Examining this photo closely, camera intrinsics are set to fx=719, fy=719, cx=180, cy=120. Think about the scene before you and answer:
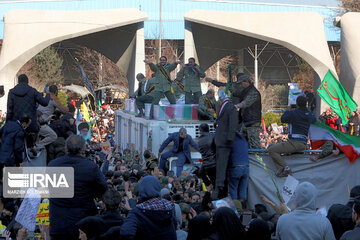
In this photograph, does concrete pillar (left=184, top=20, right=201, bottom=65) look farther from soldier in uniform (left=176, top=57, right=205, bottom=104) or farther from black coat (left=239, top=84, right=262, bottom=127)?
black coat (left=239, top=84, right=262, bottom=127)

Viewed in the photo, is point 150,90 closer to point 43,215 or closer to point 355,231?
point 43,215

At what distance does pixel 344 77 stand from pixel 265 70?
30.9 metres

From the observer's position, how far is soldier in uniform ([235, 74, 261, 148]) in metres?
11.5

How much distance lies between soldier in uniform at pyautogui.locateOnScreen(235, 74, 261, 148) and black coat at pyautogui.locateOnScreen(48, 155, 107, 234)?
441 cm

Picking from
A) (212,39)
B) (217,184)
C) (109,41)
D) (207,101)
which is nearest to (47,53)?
(109,41)

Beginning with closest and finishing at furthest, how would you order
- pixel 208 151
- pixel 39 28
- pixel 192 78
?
pixel 208 151 → pixel 192 78 → pixel 39 28

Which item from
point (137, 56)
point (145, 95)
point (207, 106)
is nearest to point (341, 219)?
point (207, 106)

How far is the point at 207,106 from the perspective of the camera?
17.3 meters

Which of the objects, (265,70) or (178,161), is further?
(265,70)

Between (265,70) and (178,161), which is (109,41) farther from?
(178,161)

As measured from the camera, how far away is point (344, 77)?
3366cm

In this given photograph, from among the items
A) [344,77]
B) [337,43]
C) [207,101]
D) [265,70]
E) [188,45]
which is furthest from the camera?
[265,70]

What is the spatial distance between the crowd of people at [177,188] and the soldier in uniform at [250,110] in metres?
0.02

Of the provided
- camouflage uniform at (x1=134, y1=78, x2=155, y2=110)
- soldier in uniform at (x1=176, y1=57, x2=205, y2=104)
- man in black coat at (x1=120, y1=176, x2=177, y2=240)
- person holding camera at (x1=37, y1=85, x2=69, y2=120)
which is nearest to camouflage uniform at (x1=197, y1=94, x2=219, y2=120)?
soldier in uniform at (x1=176, y1=57, x2=205, y2=104)
